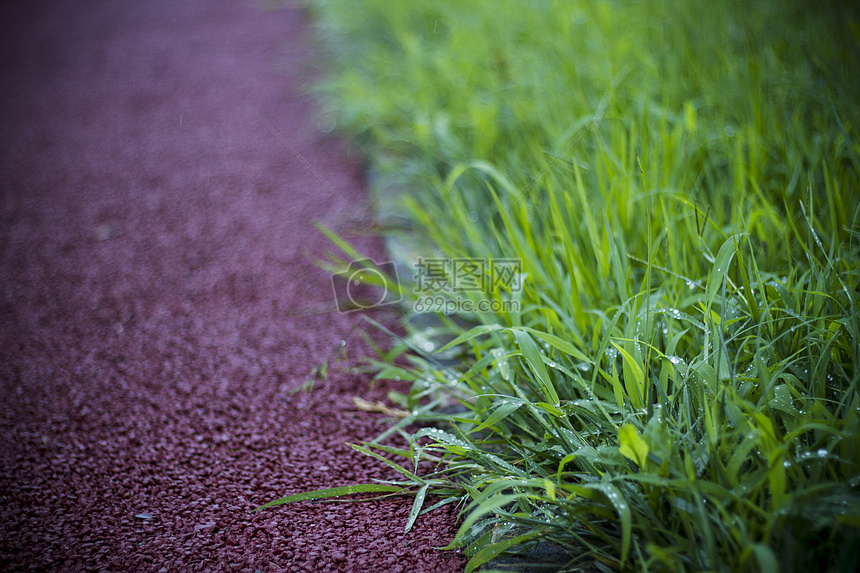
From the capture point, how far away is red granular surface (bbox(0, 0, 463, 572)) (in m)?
1.02

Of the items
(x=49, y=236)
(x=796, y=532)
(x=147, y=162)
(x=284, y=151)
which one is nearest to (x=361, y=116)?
(x=284, y=151)

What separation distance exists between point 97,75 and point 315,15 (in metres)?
1.71

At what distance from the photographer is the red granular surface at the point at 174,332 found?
1024mm

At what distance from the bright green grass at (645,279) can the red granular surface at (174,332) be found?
14 cm

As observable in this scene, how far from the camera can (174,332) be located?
5.35ft
